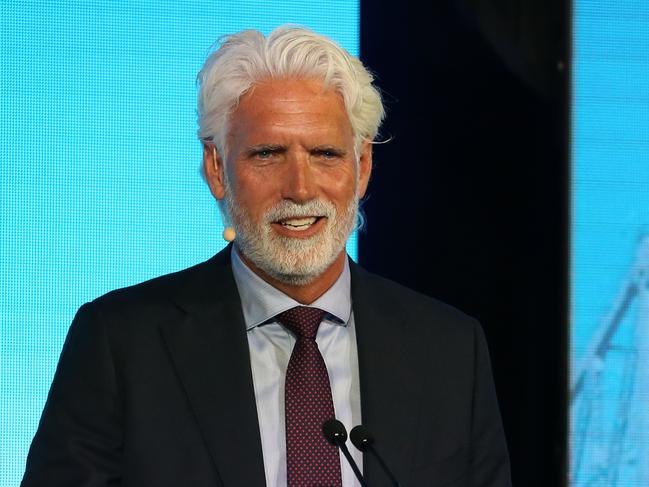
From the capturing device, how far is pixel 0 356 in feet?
9.77

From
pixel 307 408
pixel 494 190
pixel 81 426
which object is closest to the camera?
pixel 81 426

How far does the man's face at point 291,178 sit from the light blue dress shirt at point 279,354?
0.22 feet

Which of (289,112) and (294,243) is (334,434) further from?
(289,112)

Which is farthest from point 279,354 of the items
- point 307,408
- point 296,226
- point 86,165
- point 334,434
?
point 86,165

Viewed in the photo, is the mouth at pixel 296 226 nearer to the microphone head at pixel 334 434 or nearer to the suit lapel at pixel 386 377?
the suit lapel at pixel 386 377

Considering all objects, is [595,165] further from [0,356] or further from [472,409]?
[0,356]

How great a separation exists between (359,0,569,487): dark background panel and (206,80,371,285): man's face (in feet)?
2.90

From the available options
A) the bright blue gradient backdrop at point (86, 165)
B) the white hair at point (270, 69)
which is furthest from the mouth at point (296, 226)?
the bright blue gradient backdrop at point (86, 165)

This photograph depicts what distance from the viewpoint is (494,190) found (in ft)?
10.9

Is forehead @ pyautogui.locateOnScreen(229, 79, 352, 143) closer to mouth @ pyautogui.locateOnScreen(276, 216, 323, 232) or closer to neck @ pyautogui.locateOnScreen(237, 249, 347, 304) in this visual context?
mouth @ pyautogui.locateOnScreen(276, 216, 323, 232)

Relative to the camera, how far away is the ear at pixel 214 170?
251 cm

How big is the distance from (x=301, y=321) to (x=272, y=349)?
8cm

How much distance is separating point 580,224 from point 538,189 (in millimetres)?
156

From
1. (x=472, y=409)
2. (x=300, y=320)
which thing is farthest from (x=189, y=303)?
(x=472, y=409)
